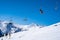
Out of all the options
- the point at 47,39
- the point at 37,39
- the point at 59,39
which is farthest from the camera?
the point at 37,39

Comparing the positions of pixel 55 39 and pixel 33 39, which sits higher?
pixel 33 39

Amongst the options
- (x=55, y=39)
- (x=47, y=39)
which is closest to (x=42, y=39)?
(x=47, y=39)

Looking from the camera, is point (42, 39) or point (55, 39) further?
point (42, 39)

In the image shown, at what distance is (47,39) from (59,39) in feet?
5.53

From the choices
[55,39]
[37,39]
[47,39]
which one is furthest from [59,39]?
[37,39]

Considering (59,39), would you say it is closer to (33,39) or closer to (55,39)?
(55,39)

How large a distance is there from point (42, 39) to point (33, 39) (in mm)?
1479

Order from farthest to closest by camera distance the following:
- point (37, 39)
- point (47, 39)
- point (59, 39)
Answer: point (37, 39) < point (47, 39) < point (59, 39)

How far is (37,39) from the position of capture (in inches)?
635

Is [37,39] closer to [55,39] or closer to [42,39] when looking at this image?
[42,39]

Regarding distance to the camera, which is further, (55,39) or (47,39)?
(47,39)

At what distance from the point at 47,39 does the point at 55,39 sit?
1194 millimetres

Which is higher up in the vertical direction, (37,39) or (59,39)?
(37,39)

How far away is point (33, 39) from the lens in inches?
656
